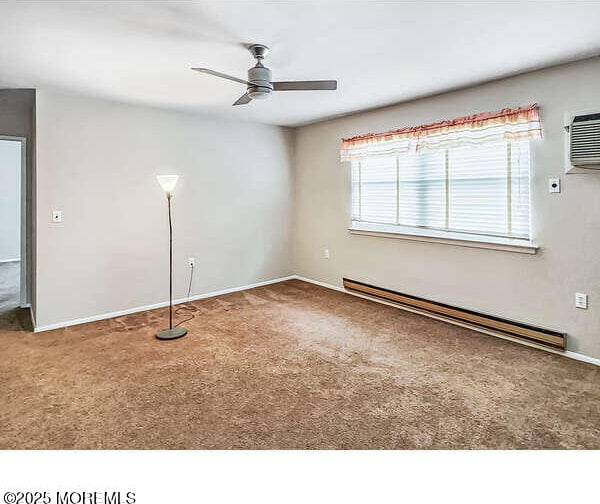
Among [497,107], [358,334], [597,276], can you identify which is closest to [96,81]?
[358,334]

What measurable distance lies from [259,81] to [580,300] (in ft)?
9.80

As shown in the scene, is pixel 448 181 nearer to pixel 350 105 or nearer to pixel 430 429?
pixel 350 105

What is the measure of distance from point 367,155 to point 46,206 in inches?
138

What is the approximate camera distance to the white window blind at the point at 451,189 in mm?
3264

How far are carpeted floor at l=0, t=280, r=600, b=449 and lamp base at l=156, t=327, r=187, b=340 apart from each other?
9cm

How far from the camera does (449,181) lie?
3770mm

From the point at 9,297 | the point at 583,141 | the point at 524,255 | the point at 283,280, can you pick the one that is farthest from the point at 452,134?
the point at 9,297

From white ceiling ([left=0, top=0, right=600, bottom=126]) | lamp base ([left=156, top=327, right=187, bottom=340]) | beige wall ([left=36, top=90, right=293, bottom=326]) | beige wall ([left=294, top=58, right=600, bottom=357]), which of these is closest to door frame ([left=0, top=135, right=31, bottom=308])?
beige wall ([left=36, top=90, right=293, bottom=326])

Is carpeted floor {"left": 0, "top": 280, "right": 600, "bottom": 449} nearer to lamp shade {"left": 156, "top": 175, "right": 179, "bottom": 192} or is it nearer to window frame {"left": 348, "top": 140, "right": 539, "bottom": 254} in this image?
window frame {"left": 348, "top": 140, "right": 539, "bottom": 254}

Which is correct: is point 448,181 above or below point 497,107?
below

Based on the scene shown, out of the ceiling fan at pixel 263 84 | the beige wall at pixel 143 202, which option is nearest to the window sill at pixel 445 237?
the beige wall at pixel 143 202

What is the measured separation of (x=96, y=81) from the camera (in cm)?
324
